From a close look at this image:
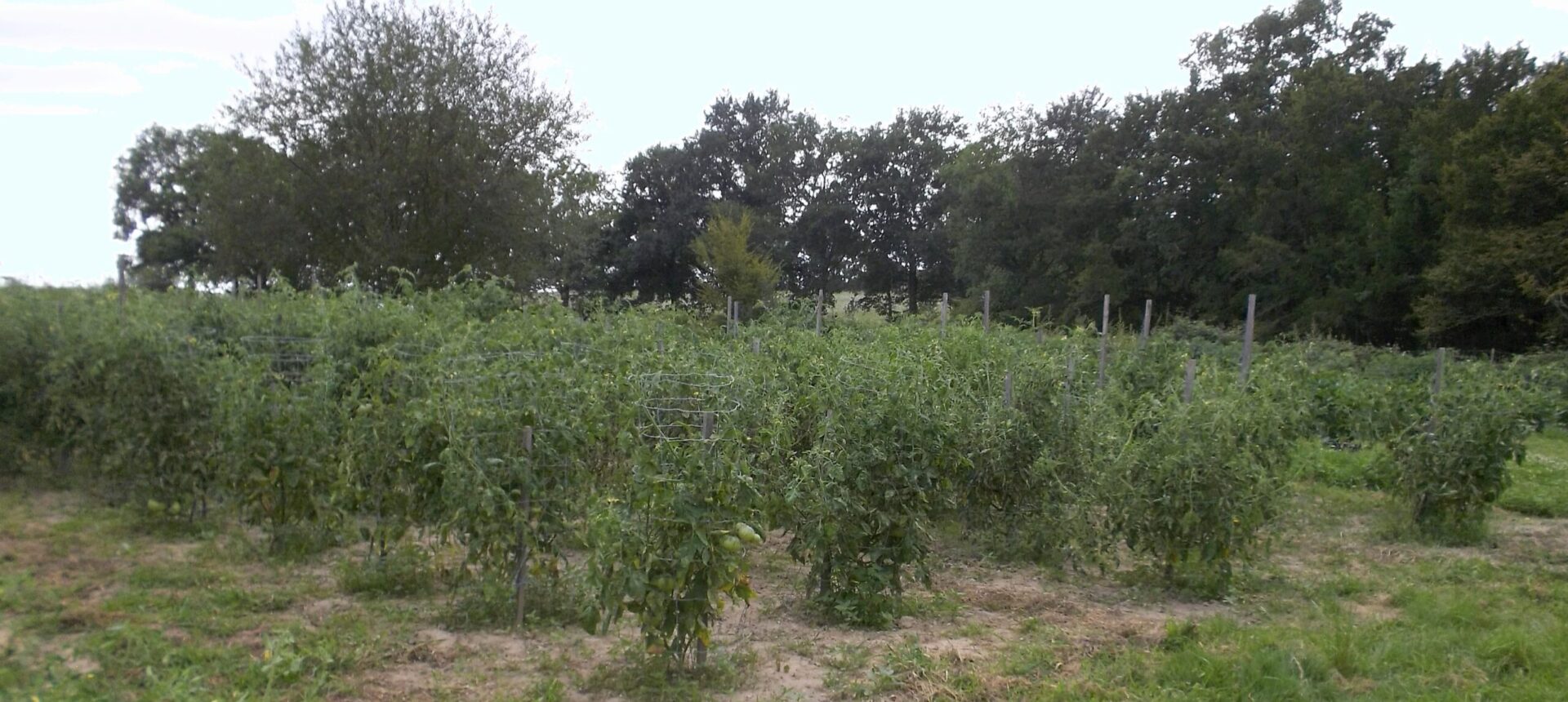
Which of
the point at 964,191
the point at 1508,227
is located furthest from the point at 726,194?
the point at 1508,227

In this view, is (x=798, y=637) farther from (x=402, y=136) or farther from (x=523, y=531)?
(x=402, y=136)

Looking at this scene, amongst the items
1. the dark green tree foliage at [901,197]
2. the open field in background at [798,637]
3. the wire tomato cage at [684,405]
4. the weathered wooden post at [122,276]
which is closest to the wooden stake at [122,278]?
the weathered wooden post at [122,276]

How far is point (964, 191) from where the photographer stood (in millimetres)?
32688

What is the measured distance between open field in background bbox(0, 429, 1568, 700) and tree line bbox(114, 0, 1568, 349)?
449 centimetres

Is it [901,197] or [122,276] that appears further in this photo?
[901,197]

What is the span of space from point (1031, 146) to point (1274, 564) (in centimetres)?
2674

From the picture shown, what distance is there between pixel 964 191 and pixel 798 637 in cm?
2901

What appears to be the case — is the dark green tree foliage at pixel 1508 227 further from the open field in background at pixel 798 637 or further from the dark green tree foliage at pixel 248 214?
the dark green tree foliage at pixel 248 214

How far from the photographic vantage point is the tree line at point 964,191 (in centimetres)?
1861

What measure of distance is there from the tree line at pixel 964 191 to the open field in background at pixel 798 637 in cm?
449

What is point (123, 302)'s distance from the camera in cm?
766

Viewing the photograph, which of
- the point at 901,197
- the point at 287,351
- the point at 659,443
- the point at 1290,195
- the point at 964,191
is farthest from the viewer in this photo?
the point at 901,197

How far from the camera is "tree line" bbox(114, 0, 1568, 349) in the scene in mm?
18609

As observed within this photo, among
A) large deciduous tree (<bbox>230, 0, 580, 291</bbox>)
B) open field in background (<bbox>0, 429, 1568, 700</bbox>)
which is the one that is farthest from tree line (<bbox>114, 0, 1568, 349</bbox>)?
open field in background (<bbox>0, 429, 1568, 700</bbox>)
